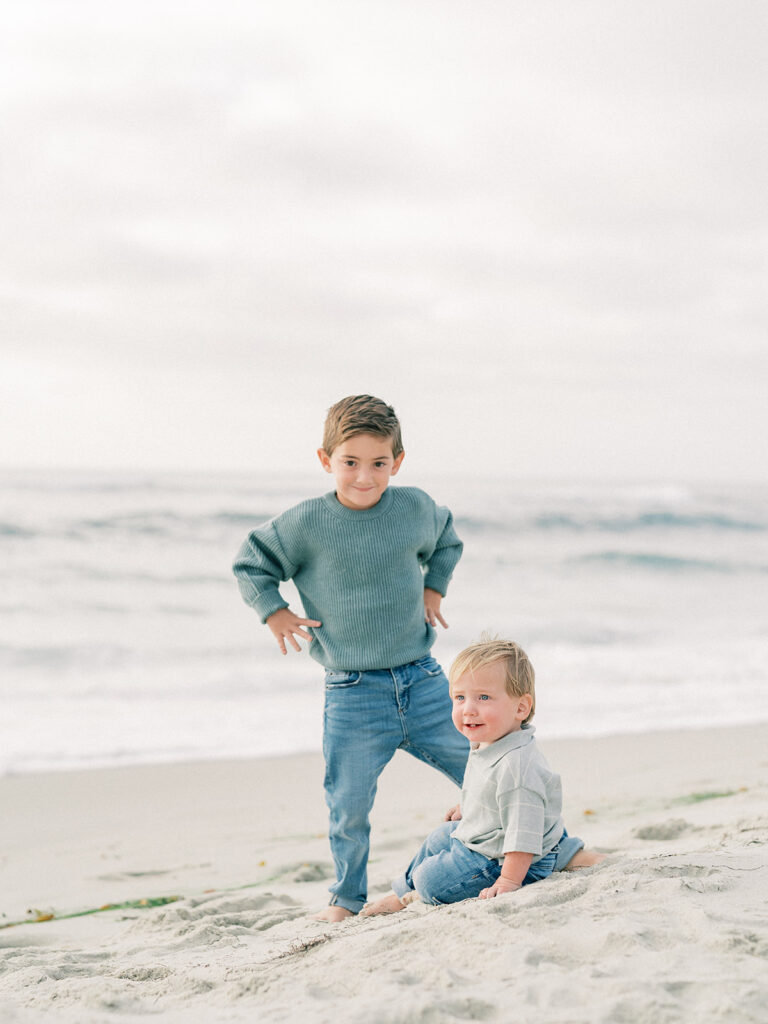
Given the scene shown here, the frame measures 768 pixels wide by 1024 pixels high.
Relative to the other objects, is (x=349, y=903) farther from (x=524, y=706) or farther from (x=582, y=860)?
(x=524, y=706)

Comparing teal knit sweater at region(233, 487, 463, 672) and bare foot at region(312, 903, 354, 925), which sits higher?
teal knit sweater at region(233, 487, 463, 672)

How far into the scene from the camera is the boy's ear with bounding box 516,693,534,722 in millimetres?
2830

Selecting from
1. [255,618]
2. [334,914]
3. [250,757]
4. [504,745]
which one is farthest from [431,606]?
[255,618]

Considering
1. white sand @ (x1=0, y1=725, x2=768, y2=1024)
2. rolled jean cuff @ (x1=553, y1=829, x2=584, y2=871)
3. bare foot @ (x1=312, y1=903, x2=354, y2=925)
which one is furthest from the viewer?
bare foot @ (x1=312, y1=903, x2=354, y2=925)

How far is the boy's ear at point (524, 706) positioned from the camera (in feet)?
9.29

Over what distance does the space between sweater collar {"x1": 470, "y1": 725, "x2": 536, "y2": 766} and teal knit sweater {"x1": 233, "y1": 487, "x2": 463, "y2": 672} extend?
0.62 meters

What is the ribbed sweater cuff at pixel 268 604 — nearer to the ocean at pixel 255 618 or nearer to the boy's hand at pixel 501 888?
the boy's hand at pixel 501 888

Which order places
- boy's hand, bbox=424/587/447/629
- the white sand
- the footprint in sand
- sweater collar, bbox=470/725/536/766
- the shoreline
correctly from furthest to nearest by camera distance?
the shoreline < the footprint in sand < boy's hand, bbox=424/587/447/629 < sweater collar, bbox=470/725/536/766 < the white sand

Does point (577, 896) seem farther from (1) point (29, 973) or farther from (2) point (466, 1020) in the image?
(1) point (29, 973)

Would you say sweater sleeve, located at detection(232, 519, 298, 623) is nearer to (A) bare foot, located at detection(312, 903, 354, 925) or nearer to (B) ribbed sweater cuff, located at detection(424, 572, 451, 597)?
(B) ribbed sweater cuff, located at detection(424, 572, 451, 597)

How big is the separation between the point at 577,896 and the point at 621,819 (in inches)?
94.7

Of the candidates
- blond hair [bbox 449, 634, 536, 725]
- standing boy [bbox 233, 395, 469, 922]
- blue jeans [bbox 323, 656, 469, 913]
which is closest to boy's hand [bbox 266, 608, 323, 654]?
standing boy [bbox 233, 395, 469, 922]

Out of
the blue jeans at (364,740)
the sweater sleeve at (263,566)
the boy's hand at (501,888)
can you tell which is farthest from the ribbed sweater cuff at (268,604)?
the boy's hand at (501,888)

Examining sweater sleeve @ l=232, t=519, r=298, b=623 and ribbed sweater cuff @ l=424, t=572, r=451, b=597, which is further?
ribbed sweater cuff @ l=424, t=572, r=451, b=597
